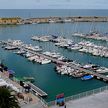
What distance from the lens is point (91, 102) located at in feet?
108

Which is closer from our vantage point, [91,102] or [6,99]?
[6,99]

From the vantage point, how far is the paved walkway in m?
32.0

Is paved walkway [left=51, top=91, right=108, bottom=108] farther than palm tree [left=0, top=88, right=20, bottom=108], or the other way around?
paved walkway [left=51, top=91, right=108, bottom=108]

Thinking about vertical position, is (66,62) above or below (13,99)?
below

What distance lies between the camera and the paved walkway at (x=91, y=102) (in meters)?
32.0

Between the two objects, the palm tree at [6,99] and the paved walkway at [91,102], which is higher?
the palm tree at [6,99]

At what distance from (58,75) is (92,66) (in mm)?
8085

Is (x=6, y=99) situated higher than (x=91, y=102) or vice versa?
(x=6, y=99)

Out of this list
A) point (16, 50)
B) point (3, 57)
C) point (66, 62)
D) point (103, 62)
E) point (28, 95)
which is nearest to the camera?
point (28, 95)

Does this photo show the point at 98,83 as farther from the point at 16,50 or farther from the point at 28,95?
the point at 16,50

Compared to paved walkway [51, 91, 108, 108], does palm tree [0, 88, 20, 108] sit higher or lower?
higher

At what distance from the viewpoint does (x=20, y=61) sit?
75938 mm

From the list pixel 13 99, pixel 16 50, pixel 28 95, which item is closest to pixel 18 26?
pixel 16 50

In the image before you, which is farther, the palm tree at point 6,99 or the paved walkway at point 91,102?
the paved walkway at point 91,102
